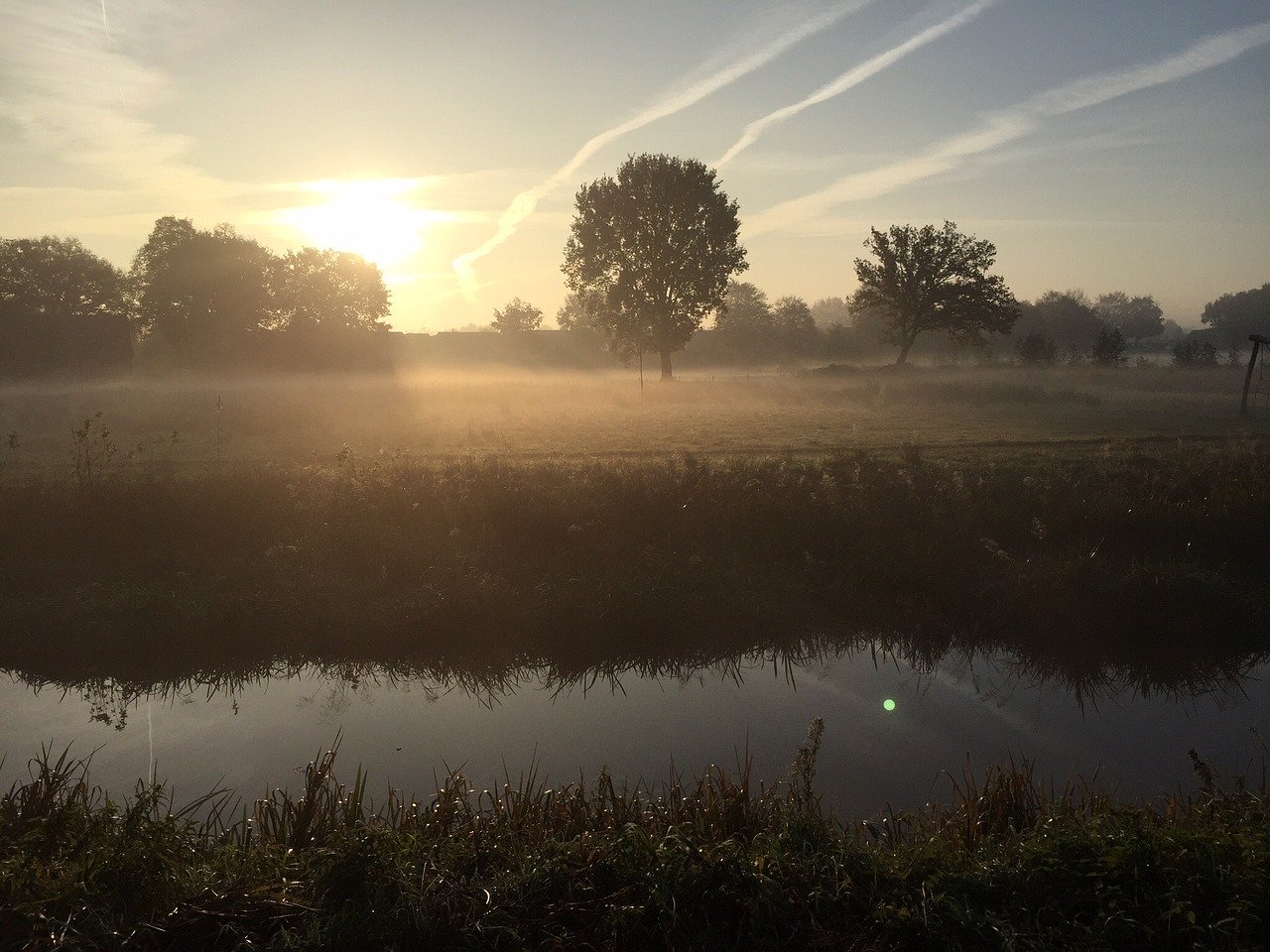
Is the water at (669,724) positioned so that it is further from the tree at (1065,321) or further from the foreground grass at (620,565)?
the tree at (1065,321)

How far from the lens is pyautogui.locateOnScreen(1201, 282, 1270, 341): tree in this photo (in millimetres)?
101650

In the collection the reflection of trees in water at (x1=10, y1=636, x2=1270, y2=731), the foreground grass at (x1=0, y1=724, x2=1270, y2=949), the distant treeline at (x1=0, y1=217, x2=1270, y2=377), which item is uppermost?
the distant treeline at (x1=0, y1=217, x2=1270, y2=377)

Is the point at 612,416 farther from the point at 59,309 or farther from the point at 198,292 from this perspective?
the point at 59,309

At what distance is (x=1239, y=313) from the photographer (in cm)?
11662

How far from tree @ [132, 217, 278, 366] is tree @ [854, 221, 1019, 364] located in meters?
44.0

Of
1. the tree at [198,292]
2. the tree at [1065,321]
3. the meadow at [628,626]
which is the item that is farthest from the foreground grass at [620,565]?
the tree at [1065,321]

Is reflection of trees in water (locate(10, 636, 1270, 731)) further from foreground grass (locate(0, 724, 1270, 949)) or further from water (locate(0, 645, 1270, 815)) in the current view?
foreground grass (locate(0, 724, 1270, 949))

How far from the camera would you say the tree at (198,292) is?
57906 mm

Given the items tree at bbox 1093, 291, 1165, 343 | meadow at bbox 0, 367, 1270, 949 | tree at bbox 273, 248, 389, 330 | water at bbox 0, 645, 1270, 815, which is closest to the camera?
meadow at bbox 0, 367, 1270, 949

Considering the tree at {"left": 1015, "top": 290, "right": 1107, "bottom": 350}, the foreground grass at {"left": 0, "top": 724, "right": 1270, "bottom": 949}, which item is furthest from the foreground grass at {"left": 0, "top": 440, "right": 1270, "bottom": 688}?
the tree at {"left": 1015, "top": 290, "right": 1107, "bottom": 350}

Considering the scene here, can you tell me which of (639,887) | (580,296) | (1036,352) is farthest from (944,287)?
(639,887)

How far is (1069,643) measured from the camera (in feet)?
40.3

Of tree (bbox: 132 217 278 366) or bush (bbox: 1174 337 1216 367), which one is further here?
tree (bbox: 132 217 278 366)

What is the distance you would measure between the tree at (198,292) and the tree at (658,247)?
78.5 feet
